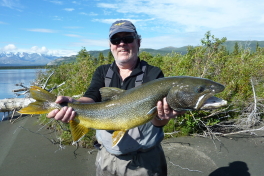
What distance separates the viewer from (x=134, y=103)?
282cm

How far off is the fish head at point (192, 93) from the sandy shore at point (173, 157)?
320 cm

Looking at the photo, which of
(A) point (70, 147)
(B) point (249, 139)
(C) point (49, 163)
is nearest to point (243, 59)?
(B) point (249, 139)

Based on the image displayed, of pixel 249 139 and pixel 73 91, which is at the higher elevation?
pixel 73 91

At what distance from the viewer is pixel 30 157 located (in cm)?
607

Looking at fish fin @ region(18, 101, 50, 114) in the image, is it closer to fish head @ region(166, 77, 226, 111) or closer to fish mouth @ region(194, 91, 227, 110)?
fish head @ region(166, 77, 226, 111)

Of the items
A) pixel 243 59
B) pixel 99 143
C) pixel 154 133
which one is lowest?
pixel 99 143

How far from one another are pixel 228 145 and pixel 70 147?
208 inches

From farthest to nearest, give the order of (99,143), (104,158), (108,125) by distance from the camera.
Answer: (99,143) < (104,158) < (108,125)

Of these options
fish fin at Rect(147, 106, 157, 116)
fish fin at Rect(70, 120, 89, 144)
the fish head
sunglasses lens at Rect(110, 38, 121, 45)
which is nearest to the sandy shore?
fish fin at Rect(70, 120, 89, 144)

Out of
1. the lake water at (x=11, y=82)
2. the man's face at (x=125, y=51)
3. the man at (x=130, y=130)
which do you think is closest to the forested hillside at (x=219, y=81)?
the man at (x=130, y=130)

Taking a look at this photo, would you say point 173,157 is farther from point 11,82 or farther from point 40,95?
point 11,82

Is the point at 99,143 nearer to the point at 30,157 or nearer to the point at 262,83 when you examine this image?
the point at 30,157

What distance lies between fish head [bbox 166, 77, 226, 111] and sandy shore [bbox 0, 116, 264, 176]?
320 centimetres

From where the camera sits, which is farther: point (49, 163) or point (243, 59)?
point (243, 59)
